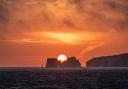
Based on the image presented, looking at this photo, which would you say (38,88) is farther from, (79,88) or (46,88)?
(79,88)

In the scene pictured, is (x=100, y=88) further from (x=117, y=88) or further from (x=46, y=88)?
(x=46, y=88)

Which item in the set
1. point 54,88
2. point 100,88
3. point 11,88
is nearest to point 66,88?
→ point 54,88

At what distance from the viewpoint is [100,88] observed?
7775cm

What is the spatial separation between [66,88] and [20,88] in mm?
10646

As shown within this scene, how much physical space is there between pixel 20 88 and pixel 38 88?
4.13 m

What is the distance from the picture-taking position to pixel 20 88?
7744 centimetres

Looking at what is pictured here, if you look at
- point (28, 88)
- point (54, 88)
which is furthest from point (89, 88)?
point (28, 88)

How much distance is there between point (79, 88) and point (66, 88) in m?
3.07

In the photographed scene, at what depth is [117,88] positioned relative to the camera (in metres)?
76.6

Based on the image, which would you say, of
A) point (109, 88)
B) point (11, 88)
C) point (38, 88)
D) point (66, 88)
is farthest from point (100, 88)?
point (11, 88)

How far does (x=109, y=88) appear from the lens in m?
77.2

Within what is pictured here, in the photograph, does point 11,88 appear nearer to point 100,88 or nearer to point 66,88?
point 66,88

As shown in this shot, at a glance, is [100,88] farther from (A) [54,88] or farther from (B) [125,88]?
(A) [54,88]

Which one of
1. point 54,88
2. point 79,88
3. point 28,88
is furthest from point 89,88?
point 28,88
